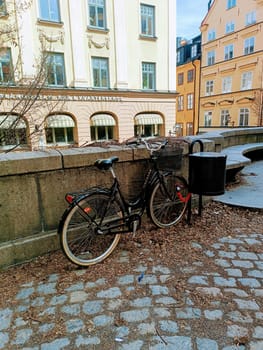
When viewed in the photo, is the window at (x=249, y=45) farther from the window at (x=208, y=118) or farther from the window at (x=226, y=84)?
the window at (x=208, y=118)

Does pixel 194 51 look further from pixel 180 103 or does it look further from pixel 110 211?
pixel 110 211

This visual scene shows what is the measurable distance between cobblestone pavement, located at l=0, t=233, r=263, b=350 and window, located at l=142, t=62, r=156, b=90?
1641 cm

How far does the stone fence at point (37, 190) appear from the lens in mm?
2232

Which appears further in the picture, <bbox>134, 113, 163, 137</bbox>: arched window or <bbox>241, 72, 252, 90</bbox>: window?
<bbox>241, 72, 252, 90</bbox>: window

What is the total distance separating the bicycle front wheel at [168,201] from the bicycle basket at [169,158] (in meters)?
0.13

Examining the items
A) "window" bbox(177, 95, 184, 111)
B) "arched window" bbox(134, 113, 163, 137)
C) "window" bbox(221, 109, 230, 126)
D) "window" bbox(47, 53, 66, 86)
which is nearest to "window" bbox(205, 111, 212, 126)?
"window" bbox(221, 109, 230, 126)

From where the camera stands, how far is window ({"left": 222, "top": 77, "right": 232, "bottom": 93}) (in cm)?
2438

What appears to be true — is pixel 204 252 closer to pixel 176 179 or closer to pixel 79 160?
pixel 176 179

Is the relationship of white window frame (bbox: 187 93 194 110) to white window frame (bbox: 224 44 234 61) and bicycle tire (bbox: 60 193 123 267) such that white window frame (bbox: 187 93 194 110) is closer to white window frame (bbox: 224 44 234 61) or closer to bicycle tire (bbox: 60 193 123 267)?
white window frame (bbox: 224 44 234 61)

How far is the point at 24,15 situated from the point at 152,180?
14.4m

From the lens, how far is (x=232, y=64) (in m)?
23.7

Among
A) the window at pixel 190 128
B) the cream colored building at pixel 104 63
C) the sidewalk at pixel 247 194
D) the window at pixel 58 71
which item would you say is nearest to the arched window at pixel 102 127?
the cream colored building at pixel 104 63

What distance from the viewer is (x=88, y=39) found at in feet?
48.5

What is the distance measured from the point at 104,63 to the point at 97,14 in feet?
9.34
